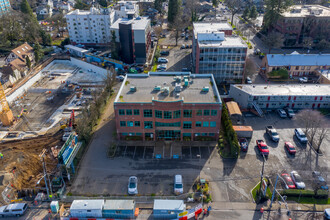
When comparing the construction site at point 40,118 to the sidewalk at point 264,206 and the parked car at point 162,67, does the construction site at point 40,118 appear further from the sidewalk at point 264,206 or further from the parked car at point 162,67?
the sidewalk at point 264,206

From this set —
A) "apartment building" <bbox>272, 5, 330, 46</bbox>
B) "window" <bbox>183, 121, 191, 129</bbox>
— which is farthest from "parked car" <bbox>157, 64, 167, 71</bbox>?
"apartment building" <bbox>272, 5, 330, 46</bbox>

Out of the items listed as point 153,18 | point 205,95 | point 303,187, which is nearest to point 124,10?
point 153,18

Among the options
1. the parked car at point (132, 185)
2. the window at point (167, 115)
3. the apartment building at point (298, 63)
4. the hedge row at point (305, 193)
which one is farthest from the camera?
the apartment building at point (298, 63)

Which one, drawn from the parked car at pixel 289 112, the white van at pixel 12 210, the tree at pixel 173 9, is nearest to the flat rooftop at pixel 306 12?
the tree at pixel 173 9

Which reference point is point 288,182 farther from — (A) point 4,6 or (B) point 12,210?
(A) point 4,6

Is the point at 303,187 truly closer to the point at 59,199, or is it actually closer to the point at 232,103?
the point at 232,103

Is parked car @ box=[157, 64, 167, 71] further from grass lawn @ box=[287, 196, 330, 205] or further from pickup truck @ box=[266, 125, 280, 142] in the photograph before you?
grass lawn @ box=[287, 196, 330, 205]
